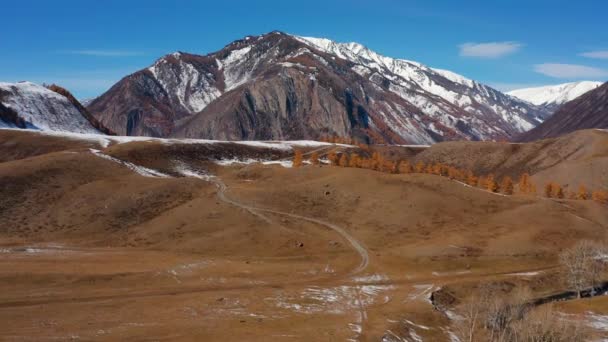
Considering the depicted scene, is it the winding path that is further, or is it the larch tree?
the winding path

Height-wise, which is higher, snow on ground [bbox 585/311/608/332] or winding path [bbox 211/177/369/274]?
winding path [bbox 211/177/369/274]

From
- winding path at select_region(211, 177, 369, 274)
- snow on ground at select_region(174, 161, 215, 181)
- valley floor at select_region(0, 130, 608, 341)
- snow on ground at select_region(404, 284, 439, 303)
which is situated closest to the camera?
valley floor at select_region(0, 130, 608, 341)

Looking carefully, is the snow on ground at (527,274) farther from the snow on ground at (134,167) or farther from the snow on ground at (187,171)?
the snow on ground at (187,171)

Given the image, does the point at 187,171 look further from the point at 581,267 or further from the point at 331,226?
the point at 581,267

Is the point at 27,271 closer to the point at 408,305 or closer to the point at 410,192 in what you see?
the point at 408,305

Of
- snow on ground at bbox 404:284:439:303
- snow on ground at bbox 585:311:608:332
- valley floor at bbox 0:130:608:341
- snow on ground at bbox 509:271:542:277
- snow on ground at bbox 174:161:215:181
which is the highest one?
snow on ground at bbox 174:161:215:181

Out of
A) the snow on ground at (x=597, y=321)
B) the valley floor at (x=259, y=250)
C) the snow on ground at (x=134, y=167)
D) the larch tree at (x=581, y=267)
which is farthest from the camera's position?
the snow on ground at (x=134, y=167)

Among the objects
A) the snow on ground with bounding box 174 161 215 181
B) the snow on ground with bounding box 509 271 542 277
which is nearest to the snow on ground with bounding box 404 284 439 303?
the snow on ground with bounding box 509 271 542 277

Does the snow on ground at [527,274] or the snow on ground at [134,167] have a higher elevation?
the snow on ground at [134,167]

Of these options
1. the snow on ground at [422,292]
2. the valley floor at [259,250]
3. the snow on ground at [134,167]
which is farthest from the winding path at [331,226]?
the snow on ground at [134,167]

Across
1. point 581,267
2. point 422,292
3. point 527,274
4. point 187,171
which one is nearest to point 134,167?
point 187,171

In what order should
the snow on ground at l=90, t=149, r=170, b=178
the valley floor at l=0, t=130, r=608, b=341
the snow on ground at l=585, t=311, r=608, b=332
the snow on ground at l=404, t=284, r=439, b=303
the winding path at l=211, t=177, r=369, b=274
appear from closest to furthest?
the valley floor at l=0, t=130, r=608, b=341
the snow on ground at l=585, t=311, r=608, b=332
the snow on ground at l=404, t=284, r=439, b=303
the winding path at l=211, t=177, r=369, b=274
the snow on ground at l=90, t=149, r=170, b=178

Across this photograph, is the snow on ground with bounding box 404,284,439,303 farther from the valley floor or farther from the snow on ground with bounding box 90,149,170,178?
the snow on ground with bounding box 90,149,170,178
